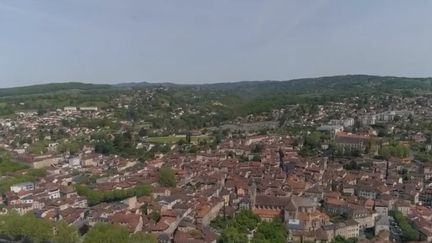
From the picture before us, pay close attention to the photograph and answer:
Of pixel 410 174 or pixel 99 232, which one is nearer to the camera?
pixel 99 232

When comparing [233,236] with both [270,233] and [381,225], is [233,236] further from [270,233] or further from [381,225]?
[381,225]

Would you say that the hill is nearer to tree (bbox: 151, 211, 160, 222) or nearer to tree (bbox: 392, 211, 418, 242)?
tree (bbox: 151, 211, 160, 222)

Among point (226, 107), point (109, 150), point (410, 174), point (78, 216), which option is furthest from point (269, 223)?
point (226, 107)

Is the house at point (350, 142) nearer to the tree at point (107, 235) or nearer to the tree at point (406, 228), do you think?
the tree at point (406, 228)

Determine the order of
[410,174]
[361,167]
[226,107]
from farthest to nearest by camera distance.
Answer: [226,107], [361,167], [410,174]

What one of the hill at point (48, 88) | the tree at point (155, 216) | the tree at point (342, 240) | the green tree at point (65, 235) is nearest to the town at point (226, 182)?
the tree at point (155, 216)

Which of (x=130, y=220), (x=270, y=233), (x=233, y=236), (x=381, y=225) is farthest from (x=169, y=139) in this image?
(x=233, y=236)

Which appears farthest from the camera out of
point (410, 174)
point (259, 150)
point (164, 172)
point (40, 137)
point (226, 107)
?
point (226, 107)

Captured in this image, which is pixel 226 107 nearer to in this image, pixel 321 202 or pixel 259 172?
pixel 259 172
